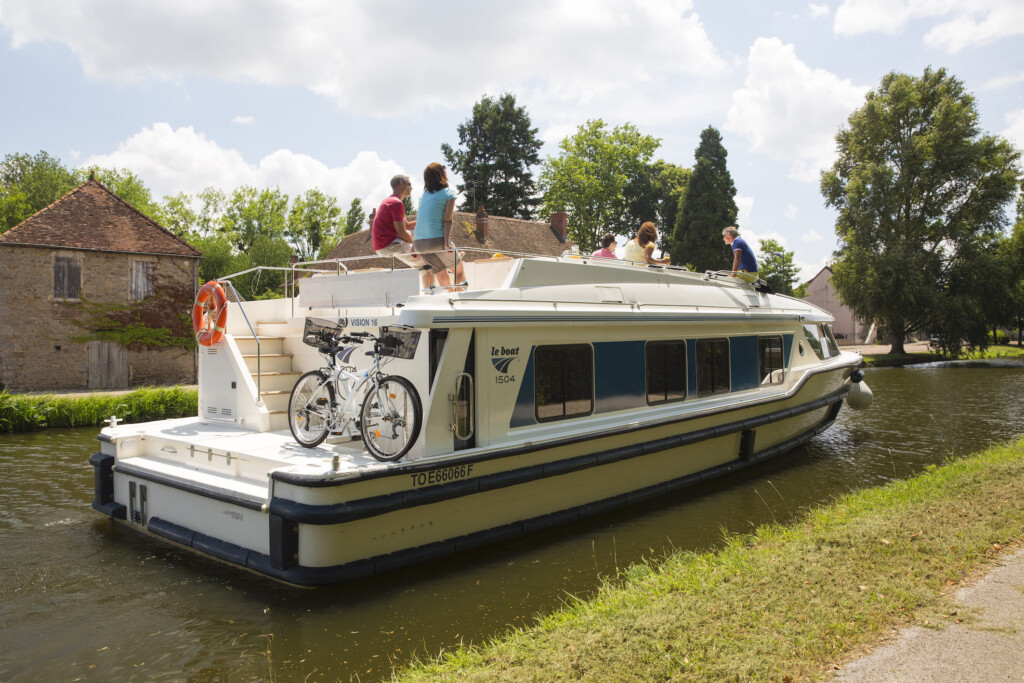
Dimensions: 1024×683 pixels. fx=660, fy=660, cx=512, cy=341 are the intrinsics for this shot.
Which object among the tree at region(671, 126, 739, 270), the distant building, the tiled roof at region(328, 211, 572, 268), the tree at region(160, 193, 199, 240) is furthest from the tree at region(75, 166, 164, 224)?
the distant building

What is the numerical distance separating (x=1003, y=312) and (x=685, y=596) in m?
32.2

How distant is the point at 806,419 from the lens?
10758 millimetres

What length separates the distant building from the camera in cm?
5378

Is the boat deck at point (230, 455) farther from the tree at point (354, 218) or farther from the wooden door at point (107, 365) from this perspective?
the tree at point (354, 218)

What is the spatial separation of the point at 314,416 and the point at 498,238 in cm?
2814

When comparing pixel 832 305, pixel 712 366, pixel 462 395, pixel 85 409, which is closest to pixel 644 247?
pixel 712 366

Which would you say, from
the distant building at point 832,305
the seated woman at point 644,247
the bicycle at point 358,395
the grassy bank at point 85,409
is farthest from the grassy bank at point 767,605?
the distant building at point 832,305

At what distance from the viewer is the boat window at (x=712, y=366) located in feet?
29.2

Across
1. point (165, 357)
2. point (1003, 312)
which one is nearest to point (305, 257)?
point (165, 357)

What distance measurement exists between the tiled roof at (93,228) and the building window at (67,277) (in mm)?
487

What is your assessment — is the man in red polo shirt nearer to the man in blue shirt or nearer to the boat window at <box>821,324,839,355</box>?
the man in blue shirt

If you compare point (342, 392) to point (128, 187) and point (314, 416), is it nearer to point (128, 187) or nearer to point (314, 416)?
point (314, 416)

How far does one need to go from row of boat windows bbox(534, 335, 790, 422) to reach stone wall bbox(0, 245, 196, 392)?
20.4 m

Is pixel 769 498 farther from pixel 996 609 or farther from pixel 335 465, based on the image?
pixel 335 465
